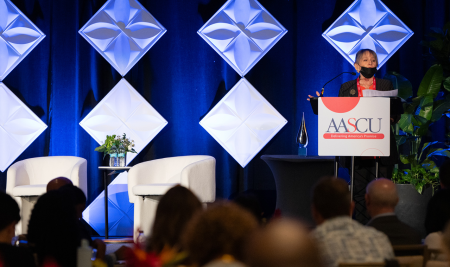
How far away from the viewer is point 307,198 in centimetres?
450

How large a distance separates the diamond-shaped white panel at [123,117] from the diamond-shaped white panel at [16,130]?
0.61 meters

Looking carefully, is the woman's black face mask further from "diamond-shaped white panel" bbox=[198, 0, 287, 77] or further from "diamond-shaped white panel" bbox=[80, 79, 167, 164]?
"diamond-shaped white panel" bbox=[80, 79, 167, 164]

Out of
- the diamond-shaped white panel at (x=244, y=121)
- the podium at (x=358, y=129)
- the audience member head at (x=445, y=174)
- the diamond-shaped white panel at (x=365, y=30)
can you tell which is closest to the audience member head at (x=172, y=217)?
the audience member head at (x=445, y=174)

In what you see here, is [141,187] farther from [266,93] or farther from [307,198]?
[266,93]

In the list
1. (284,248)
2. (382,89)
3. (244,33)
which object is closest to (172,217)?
(284,248)

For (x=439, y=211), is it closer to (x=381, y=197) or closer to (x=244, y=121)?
(x=381, y=197)

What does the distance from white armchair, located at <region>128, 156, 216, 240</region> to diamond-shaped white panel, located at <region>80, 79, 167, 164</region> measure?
594 millimetres

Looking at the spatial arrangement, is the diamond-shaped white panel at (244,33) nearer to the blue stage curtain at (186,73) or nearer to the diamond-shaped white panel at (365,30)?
the blue stage curtain at (186,73)

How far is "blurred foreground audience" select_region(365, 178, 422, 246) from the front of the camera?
2049 millimetres

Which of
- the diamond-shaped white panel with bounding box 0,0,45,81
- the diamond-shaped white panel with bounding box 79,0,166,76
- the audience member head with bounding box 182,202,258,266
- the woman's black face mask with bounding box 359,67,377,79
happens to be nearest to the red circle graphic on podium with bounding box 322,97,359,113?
the woman's black face mask with bounding box 359,67,377,79

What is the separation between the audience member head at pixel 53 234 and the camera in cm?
173

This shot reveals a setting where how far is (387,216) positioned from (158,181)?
3145 millimetres

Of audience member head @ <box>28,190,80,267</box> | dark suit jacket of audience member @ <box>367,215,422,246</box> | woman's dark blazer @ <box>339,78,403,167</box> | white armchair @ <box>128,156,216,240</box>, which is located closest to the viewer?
audience member head @ <box>28,190,80,267</box>

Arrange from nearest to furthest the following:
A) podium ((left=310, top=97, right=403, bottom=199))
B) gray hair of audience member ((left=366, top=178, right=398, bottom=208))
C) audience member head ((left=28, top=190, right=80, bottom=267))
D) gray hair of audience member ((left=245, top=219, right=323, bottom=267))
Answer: gray hair of audience member ((left=245, top=219, right=323, bottom=267)) < audience member head ((left=28, top=190, right=80, bottom=267)) < gray hair of audience member ((left=366, top=178, right=398, bottom=208)) < podium ((left=310, top=97, right=403, bottom=199))
